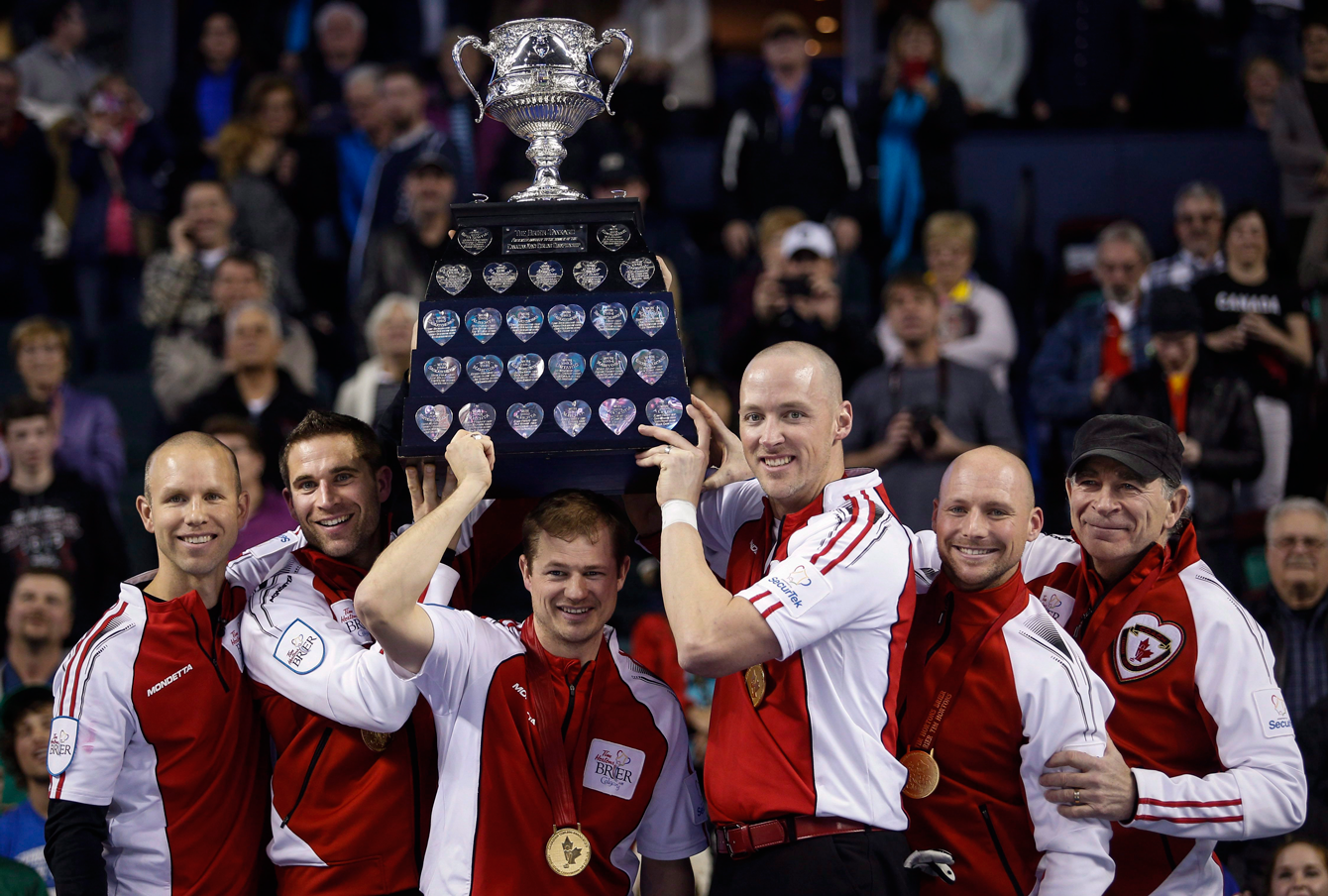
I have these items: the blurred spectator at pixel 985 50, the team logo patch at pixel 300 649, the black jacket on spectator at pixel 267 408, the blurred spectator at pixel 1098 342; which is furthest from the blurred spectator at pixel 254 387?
the blurred spectator at pixel 985 50

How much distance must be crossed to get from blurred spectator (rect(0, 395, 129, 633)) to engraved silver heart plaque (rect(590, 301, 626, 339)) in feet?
14.2

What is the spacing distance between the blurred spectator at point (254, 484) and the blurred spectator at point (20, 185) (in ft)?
14.2

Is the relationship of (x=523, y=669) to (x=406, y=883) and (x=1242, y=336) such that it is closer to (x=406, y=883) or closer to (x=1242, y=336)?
(x=406, y=883)

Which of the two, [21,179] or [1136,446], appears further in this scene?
[21,179]

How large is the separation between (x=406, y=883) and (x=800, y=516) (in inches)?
60.1

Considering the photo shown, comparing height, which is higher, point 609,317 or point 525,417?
point 609,317

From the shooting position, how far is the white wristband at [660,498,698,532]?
12.5 feet

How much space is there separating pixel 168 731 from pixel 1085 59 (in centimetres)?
945

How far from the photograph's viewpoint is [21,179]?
10031 millimetres

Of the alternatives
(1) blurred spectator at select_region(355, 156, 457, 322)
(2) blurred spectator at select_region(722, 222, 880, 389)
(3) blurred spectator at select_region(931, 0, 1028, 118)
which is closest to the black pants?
(2) blurred spectator at select_region(722, 222, 880, 389)

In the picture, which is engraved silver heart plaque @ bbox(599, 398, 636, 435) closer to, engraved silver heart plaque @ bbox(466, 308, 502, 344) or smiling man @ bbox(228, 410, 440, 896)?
engraved silver heart plaque @ bbox(466, 308, 502, 344)

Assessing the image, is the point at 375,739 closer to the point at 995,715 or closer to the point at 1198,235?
the point at 995,715

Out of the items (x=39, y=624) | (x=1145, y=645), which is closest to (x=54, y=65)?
(x=39, y=624)

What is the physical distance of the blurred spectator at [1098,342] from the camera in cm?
808
